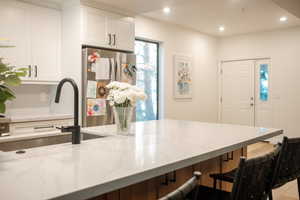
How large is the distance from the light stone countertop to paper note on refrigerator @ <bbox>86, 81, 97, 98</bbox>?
1.83 m

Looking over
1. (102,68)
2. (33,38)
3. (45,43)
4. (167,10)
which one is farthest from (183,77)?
(33,38)

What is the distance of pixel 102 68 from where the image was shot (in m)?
4.09

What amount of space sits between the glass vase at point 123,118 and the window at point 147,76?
3346mm

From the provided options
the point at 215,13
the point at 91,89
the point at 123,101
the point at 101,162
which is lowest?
the point at 101,162

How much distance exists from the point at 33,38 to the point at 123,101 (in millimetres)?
2427

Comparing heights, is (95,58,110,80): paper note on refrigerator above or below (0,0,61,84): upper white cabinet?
below

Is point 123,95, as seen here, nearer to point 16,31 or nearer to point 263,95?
point 16,31

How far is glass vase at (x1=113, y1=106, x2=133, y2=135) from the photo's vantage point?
2.21 meters

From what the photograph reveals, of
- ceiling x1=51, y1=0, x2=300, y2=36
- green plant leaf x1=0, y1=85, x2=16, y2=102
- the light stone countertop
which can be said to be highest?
ceiling x1=51, y1=0, x2=300, y2=36

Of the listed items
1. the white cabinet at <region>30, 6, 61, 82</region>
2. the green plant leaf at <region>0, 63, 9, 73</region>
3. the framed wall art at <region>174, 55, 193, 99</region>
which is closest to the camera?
the green plant leaf at <region>0, 63, 9, 73</region>

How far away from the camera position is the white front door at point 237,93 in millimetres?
6980

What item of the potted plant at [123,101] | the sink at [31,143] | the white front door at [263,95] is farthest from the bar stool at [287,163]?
the white front door at [263,95]

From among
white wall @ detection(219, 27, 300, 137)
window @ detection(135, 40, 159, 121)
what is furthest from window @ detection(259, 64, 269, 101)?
window @ detection(135, 40, 159, 121)

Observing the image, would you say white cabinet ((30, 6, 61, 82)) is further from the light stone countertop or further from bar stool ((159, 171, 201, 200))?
bar stool ((159, 171, 201, 200))
